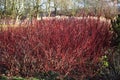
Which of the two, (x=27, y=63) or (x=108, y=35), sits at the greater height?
(x=108, y=35)

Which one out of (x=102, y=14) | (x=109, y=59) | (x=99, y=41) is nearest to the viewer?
(x=109, y=59)

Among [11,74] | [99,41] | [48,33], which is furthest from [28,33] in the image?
[99,41]

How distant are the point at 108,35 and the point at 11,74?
3.10 m

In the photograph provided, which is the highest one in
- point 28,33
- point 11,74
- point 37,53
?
point 28,33

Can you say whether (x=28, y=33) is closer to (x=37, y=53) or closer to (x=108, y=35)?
(x=37, y=53)

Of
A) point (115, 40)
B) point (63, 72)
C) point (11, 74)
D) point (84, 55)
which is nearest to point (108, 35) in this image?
point (115, 40)

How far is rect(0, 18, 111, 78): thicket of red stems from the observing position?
331 inches

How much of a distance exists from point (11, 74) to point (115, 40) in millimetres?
3218

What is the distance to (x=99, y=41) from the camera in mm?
9086

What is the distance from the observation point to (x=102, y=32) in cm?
934

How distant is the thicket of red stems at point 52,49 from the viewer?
8398 mm

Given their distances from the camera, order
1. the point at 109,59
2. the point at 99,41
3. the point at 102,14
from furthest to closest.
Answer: the point at 102,14, the point at 99,41, the point at 109,59

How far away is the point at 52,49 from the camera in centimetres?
837

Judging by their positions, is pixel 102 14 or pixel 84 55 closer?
pixel 84 55
